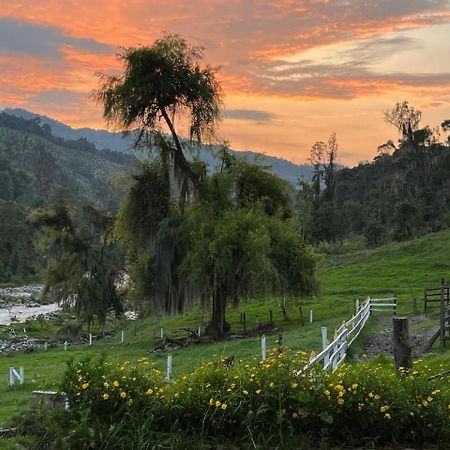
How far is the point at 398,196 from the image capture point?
300 feet

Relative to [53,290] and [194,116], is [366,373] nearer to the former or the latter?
[194,116]

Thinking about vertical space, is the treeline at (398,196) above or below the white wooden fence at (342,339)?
above

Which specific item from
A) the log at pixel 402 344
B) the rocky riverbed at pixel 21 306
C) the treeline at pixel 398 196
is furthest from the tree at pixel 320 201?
the log at pixel 402 344

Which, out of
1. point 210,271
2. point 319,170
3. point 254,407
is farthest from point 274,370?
point 319,170

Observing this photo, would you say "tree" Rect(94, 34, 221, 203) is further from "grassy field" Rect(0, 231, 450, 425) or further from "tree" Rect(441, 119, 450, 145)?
"tree" Rect(441, 119, 450, 145)

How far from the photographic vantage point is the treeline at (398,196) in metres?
79.4

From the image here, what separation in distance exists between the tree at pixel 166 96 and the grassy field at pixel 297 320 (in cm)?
952

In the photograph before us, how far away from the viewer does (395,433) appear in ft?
27.1

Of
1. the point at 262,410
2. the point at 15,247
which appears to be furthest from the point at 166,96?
the point at 15,247

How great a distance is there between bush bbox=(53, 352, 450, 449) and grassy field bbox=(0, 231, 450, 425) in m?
1.82

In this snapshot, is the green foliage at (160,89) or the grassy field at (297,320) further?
the green foliage at (160,89)

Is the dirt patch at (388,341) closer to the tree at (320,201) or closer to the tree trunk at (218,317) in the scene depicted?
the tree trunk at (218,317)

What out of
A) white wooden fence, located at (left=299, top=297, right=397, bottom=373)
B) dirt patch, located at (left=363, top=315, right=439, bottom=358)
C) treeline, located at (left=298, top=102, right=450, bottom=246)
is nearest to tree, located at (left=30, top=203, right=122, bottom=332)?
white wooden fence, located at (left=299, top=297, right=397, bottom=373)

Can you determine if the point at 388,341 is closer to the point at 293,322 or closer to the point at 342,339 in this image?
the point at 342,339
